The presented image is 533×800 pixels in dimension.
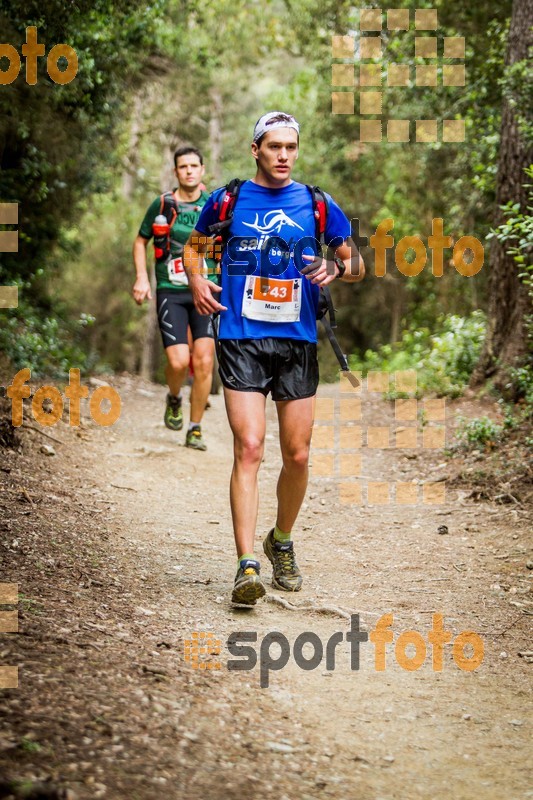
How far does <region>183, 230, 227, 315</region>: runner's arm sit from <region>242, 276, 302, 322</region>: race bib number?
140 millimetres

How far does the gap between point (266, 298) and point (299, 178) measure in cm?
2411

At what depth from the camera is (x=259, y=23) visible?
21562mm

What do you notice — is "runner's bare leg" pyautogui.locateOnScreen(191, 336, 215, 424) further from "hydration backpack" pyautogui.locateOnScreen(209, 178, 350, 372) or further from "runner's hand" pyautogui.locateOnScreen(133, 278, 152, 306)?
"hydration backpack" pyautogui.locateOnScreen(209, 178, 350, 372)

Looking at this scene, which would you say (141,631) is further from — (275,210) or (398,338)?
(398,338)

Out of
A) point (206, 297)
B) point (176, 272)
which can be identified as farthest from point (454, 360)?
point (206, 297)

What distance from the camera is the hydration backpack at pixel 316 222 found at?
4.46 m

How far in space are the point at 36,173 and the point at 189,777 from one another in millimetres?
9357

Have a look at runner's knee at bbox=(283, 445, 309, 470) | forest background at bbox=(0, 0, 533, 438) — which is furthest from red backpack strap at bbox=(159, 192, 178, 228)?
runner's knee at bbox=(283, 445, 309, 470)

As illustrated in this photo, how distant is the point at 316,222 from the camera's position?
4551 mm

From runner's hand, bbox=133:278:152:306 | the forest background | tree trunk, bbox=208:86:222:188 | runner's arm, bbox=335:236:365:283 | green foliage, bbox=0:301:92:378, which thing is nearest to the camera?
runner's arm, bbox=335:236:365:283

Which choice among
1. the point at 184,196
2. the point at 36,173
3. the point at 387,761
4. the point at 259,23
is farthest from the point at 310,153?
the point at 387,761

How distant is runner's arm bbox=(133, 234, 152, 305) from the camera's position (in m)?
7.40

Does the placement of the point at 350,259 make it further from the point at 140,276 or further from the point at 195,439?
the point at 195,439

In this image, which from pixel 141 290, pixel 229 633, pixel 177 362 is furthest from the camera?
pixel 177 362
